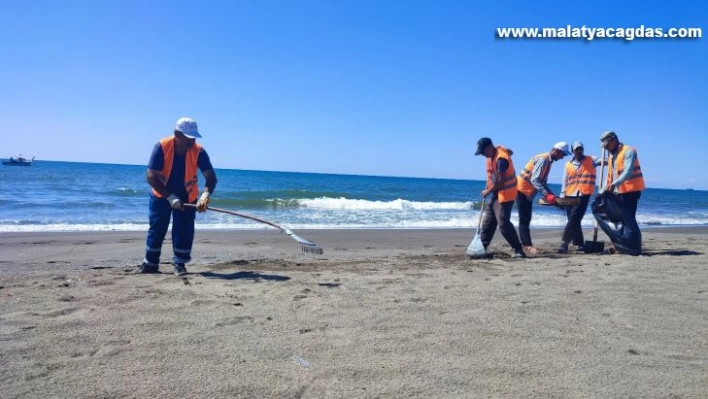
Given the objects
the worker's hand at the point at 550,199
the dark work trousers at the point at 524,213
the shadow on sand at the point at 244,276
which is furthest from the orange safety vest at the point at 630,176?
the shadow on sand at the point at 244,276

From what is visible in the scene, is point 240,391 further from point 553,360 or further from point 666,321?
point 666,321

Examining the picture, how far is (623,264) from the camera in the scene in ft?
19.8

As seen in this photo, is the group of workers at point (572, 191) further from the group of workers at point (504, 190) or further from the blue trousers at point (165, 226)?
the blue trousers at point (165, 226)

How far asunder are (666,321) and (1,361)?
4.27m

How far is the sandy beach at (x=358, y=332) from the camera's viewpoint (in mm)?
2547

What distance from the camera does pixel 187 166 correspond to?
532 centimetres

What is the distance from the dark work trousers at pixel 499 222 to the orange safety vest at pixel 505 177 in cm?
10

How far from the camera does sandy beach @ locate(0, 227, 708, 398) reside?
2547 millimetres

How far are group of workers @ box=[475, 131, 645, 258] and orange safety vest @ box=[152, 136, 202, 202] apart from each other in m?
3.76

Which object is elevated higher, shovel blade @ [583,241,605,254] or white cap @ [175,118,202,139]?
white cap @ [175,118,202,139]

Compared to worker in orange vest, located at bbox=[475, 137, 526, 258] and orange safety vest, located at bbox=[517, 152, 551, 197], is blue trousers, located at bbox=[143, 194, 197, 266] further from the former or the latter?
orange safety vest, located at bbox=[517, 152, 551, 197]

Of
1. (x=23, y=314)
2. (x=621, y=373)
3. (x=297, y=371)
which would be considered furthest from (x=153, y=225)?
(x=621, y=373)

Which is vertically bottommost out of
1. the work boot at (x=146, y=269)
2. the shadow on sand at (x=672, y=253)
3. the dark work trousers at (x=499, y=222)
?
the work boot at (x=146, y=269)

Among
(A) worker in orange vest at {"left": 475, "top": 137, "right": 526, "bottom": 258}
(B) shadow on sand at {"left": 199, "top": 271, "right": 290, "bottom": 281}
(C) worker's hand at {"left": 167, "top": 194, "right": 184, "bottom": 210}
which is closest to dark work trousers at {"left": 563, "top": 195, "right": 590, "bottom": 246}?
(A) worker in orange vest at {"left": 475, "top": 137, "right": 526, "bottom": 258}
